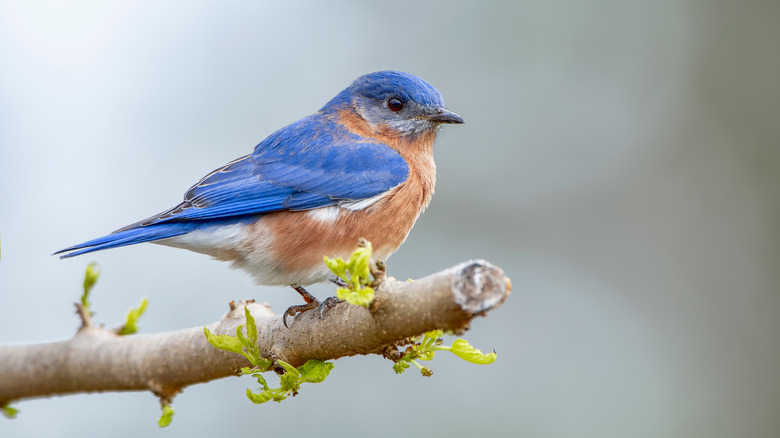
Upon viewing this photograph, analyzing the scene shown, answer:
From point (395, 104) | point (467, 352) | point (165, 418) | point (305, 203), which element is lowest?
point (165, 418)

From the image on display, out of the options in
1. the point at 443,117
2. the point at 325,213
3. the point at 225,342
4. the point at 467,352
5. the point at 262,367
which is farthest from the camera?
the point at 443,117

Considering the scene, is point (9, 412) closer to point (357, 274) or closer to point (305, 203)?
point (357, 274)

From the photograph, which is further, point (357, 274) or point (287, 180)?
point (287, 180)

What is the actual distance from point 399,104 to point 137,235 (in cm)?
227

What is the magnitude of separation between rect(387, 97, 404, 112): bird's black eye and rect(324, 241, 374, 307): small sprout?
2.97 metres

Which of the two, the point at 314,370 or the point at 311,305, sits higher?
the point at 311,305

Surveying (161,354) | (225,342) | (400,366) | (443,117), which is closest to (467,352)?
(400,366)

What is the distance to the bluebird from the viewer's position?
4680mm

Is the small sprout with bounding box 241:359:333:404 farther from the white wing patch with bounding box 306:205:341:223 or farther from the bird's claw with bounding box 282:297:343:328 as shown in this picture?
the white wing patch with bounding box 306:205:341:223

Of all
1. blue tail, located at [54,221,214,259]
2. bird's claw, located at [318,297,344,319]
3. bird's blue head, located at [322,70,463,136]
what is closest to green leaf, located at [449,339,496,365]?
bird's claw, located at [318,297,344,319]

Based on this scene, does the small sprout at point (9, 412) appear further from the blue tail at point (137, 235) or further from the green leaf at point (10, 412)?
the blue tail at point (137, 235)

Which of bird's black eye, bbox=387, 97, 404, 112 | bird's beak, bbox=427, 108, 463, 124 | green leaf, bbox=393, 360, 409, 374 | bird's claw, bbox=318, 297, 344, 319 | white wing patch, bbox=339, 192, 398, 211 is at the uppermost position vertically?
bird's beak, bbox=427, 108, 463, 124

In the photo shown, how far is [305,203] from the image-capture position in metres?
4.91

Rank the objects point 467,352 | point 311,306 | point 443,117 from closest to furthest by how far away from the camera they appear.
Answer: point 467,352
point 311,306
point 443,117
